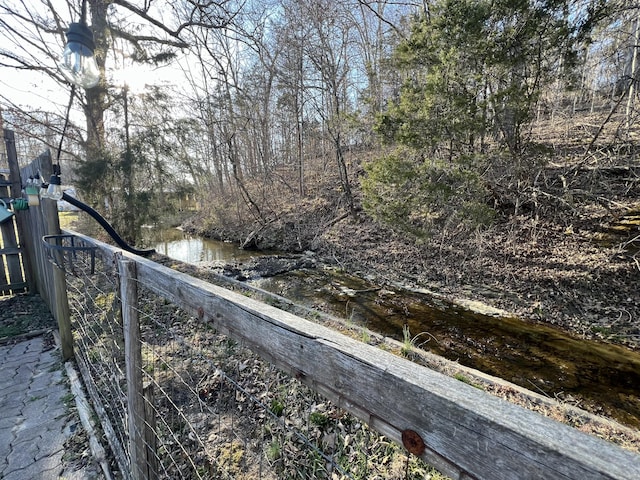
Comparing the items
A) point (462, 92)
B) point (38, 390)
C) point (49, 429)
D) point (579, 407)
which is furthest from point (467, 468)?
point (462, 92)

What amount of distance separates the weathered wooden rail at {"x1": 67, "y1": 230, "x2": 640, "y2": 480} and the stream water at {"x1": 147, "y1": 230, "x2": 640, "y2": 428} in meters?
4.30

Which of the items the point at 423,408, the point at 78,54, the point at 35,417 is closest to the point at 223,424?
the point at 35,417

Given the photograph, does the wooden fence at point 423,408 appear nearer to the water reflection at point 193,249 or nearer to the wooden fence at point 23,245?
the wooden fence at point 23,245

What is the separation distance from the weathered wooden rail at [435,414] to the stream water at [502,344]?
4.30 meters

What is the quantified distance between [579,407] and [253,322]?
4309 millimetres

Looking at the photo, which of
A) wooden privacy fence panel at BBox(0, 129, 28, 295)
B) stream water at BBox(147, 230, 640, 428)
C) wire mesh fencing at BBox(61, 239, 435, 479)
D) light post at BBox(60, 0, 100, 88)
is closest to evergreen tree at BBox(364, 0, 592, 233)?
stream water at BBox(147, 230, 640, 428)

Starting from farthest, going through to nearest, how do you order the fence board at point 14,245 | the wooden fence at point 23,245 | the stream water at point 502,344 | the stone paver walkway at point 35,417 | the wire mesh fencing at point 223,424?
1. the fence board at point 14,245
2. the wooden fence at point 23,245
3. the stream water at point 502,344
4. the stone paver walkway at point 35,417
5. the wire mesh fencing at point 223,424

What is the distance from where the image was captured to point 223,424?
256cm

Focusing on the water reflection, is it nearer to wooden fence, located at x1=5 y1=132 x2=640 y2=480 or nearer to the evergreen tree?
the evergreen tree

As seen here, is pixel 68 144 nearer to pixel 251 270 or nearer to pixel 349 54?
pixel 251 270

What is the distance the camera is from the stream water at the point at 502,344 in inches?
152

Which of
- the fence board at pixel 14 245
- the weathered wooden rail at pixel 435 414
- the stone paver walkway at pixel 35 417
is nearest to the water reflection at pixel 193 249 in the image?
the fence board at pixel 14 245

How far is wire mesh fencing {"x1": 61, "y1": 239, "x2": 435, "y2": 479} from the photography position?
199cm

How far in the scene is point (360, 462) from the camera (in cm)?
226
